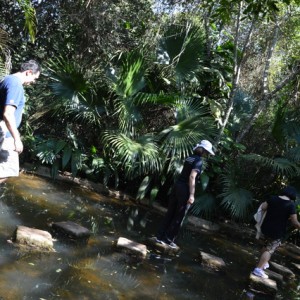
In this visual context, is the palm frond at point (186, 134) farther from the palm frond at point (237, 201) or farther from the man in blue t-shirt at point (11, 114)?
the man in blue t-shirt at point (11, 114)

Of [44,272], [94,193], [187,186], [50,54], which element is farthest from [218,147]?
[44,272]

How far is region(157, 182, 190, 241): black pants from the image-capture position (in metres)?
6.07

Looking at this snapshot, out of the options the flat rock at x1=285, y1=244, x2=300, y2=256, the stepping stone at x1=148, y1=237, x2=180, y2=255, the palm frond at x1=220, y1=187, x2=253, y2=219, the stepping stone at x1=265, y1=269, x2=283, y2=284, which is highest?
the palm frond at x1=220, y1=187, x2=253, y2=219

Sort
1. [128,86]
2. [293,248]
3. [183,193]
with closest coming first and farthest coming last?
[183,193]
[293,248]
[128,86]

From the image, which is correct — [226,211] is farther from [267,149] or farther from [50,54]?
[50,54]

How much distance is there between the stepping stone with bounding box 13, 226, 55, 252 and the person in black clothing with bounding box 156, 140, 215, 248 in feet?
5.88

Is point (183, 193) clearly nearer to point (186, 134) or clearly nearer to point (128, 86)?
point (186, 134)

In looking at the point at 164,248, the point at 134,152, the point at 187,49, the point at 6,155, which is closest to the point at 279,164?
the point at 134,152

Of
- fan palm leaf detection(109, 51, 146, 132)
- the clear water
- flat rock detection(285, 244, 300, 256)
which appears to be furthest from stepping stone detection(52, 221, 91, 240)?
flat rock detection(285, 244, 300, 256)

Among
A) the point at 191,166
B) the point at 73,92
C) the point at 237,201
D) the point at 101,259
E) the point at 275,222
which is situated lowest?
the point at 101,259

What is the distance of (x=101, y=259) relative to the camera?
5.04 meters

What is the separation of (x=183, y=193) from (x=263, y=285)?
5.06 feet

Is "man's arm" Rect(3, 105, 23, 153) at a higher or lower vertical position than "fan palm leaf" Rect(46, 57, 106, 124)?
lower

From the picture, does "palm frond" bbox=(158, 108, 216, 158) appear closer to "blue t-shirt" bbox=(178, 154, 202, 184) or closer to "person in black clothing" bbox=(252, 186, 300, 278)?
"blue t-shirt" bbox=(178, 154, 202, 184)
